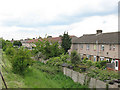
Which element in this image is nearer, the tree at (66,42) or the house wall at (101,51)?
the house wall at (101,51)

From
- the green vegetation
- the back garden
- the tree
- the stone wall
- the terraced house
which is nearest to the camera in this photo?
the stone wall

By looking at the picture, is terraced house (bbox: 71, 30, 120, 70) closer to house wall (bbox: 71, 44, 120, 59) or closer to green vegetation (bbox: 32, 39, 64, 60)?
house wall (bbox: 71, 44, 120, 59)

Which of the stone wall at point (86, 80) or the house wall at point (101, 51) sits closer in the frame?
the stone wall at point (86, 80)

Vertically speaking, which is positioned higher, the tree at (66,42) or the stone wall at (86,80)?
the tree at (66,42)

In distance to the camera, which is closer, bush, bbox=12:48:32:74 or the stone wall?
the stone wall

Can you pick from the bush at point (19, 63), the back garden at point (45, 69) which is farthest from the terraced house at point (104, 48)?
the bush at point (19, 63)

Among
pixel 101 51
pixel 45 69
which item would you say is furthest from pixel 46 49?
pixel 101 51

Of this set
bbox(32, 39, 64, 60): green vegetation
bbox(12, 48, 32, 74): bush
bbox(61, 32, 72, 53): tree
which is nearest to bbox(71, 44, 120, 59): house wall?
bbox(32, 39, 64, 60): green vegetation

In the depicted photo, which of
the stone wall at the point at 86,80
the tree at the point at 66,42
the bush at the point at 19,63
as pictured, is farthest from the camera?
the tree at the point at 66,42

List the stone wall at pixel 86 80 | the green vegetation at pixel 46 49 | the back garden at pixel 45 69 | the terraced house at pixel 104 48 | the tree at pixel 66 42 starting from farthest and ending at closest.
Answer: the tree at pixel 66 42
the green vegetation at pixel 46 49
the terraced house at pixel 104 48
the back garden at pixel 45 69
the stone wall at pixel 86 80

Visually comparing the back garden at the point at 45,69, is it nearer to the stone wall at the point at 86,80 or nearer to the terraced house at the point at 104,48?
the stone wall at the point at 86,80

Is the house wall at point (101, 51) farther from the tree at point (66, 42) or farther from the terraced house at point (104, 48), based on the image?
the tree at point (66, 42)

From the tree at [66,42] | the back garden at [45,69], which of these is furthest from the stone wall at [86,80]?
the tree at [66,42]

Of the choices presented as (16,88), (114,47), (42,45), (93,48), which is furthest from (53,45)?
(16,88)
